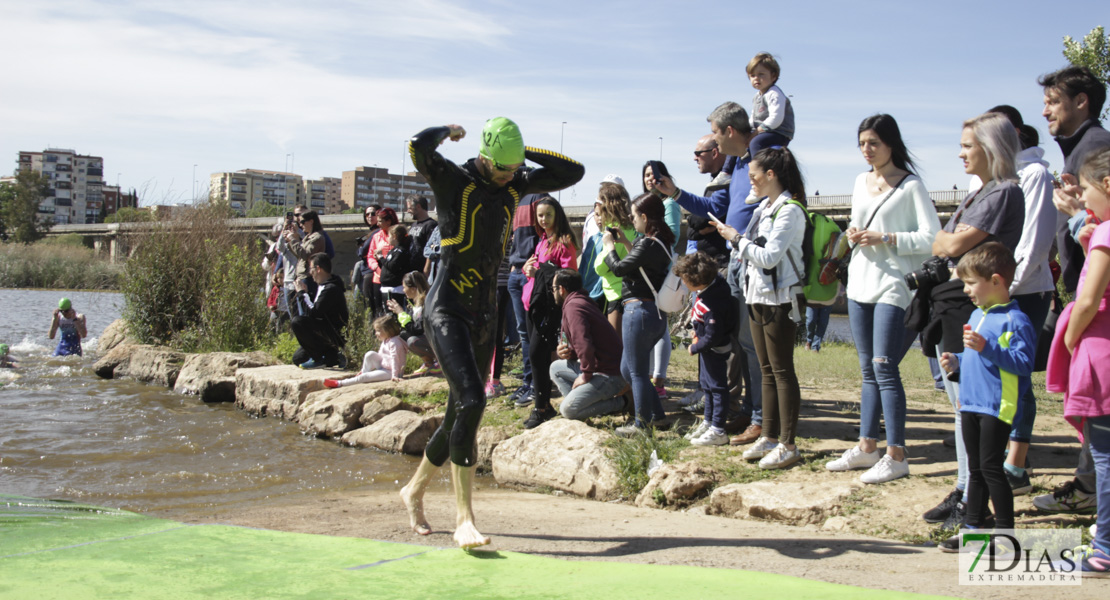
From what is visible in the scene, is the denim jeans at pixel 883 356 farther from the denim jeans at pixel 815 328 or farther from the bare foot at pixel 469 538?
the denim jeans at pixel 815 328

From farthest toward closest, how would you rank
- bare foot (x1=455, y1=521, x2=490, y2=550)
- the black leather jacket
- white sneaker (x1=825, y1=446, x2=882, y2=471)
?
the black leather jacket, white sneaker (x1=825, y1=446, x2=882, y2=471), bare foot (x1=455, y1=521, x2=490, y2=550)

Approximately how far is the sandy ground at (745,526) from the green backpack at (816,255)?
1126 mm

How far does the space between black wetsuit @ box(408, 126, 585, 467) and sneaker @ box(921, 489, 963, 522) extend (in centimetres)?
244

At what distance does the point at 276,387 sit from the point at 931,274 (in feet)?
24.1

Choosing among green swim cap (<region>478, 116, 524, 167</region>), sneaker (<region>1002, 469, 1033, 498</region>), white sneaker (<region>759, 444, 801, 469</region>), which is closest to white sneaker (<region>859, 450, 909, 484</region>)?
white sneaker (<region>759, 444, 801, 469</region>)

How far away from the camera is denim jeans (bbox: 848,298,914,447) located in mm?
4871

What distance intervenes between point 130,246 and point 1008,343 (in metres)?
13.7

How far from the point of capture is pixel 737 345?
21.9 ft

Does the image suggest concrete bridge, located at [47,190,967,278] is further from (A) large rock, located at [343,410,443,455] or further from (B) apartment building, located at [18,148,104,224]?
(B) apartment building, located at [18,148,104,224]

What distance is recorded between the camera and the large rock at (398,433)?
25.2 ft

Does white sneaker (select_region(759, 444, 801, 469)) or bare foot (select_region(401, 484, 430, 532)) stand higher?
white sneaker (select_region(759, 444, 801, 469))

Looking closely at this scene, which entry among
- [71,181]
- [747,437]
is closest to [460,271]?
[747,437]

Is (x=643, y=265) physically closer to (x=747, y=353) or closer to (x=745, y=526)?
(x=747, y=353)

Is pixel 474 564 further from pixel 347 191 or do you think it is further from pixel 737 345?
pixel 347 191
